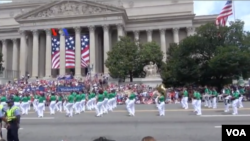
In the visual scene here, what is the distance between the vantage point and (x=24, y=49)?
203ft

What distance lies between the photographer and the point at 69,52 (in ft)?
184

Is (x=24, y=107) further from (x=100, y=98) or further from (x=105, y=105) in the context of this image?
(x=100, y=98)

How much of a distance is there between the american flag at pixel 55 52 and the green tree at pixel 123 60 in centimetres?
1197

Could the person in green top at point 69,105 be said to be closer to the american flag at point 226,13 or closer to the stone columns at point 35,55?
the american flag at point 226,13

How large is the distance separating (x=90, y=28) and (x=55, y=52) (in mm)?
8934

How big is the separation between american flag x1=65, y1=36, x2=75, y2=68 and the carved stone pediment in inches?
234

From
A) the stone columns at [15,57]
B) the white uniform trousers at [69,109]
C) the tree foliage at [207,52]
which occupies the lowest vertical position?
the white uniform trousers at [69,109]

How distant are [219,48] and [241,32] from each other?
5.57 metres

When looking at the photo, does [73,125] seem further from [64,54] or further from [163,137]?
[64,54]

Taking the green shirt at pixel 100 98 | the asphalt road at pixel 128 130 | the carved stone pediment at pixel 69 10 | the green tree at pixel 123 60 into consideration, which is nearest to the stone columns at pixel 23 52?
the carved stone pediment at pixel 69 10

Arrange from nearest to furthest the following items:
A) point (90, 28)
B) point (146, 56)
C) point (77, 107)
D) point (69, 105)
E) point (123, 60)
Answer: point (69, 105)
point (77, 107)
point (123, 60)
point (146, 56)
point (90, 28)

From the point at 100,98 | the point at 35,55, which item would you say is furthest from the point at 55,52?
the point at 100,98

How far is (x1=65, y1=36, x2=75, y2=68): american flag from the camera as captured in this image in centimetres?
5556

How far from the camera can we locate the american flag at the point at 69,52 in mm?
55562
